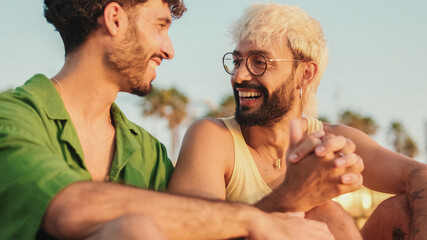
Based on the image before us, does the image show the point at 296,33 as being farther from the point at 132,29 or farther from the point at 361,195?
the point at 361,195

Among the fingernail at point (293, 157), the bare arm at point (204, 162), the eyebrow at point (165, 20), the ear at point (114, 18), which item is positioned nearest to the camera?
the fingernail at point (293, 157)

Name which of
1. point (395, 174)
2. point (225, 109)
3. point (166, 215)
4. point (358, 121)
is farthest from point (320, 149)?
point (358, 121)

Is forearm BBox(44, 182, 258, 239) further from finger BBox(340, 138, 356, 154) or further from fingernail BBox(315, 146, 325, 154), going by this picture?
finger BBox(340, 138, 356, 154)

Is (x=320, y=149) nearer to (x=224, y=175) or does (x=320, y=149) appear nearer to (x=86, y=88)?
(x=224, y=175)

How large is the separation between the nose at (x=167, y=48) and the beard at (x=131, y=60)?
15 cm

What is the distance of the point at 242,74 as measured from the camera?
4.23 metres

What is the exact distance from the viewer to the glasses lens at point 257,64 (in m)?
4.25

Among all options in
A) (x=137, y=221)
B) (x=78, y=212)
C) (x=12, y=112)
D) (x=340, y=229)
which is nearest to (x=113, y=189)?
(x=78, y=212)

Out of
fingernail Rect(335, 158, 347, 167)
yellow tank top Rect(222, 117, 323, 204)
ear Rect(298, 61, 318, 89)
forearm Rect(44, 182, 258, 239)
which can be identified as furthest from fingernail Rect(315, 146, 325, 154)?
ear Rect(298, 61, 318, 89)

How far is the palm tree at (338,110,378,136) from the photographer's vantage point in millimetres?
45375

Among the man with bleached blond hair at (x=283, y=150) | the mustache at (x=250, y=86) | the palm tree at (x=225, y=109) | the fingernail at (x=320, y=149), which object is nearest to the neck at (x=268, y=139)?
the man with bleached blond hair at (x=283, y=150)

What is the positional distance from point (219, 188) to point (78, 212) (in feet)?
5.19

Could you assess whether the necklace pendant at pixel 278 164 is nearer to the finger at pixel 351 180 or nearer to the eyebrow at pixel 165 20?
the finger at pixel 351 180

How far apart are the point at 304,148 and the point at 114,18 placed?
1.76 m
